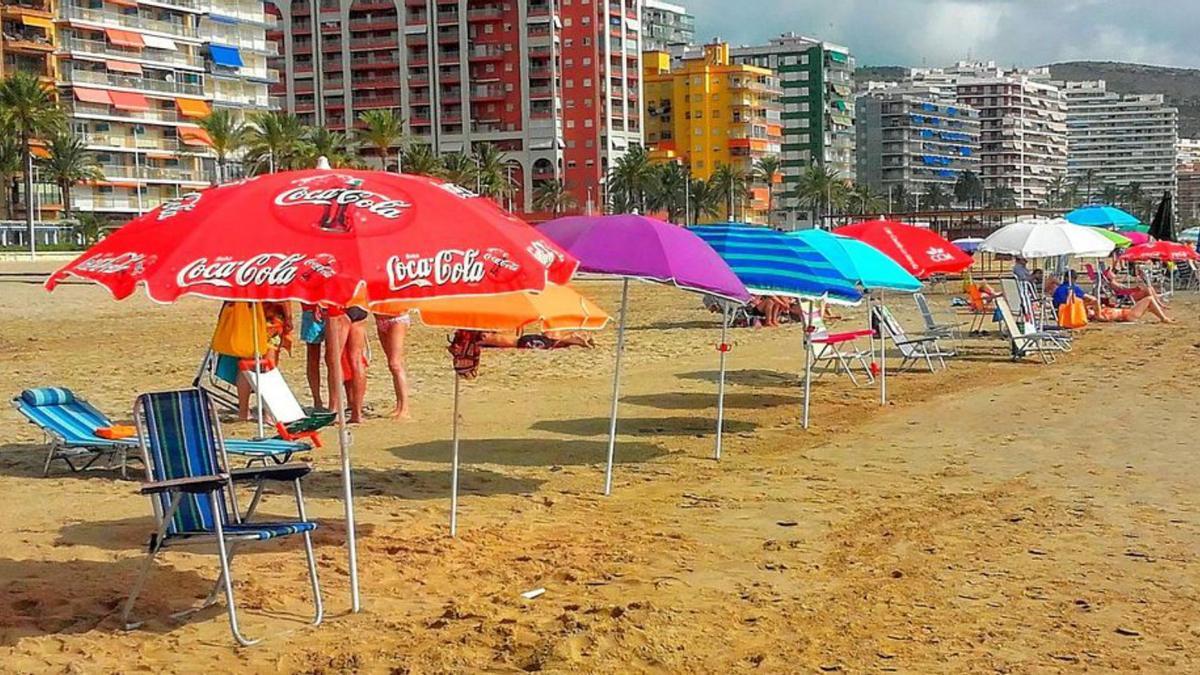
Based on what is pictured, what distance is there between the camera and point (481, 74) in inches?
3807

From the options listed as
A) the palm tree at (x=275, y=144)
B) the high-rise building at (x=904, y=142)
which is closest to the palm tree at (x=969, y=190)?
the high-rise building at (x=904, y=142)

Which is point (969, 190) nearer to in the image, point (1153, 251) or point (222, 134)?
point (222, 134)

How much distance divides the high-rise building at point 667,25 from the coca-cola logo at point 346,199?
145402 mm

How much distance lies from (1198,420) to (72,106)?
71.8m

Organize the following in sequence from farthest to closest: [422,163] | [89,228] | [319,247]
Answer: [422,163] → [89,228] → [319,247]

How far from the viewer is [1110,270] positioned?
31266mm

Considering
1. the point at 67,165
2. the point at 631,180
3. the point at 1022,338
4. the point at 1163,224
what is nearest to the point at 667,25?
the point at 631,180

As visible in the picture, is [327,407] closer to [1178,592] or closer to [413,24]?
[1178,592]

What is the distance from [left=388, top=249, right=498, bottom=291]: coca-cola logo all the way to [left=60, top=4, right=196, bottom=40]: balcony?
75.8m

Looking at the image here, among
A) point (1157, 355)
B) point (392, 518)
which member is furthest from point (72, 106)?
point (392, 518)

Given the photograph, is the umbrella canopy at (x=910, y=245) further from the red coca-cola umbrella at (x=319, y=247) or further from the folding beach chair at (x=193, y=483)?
the folding beach chair at (x=193, y=483)

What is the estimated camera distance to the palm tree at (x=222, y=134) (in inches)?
2886

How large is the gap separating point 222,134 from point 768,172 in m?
54.7

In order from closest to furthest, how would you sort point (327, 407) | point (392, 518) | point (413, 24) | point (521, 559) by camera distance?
1. point (521, 559)
2. point (392, 518)
3. point (327, 407)
4. point (413, 24)
